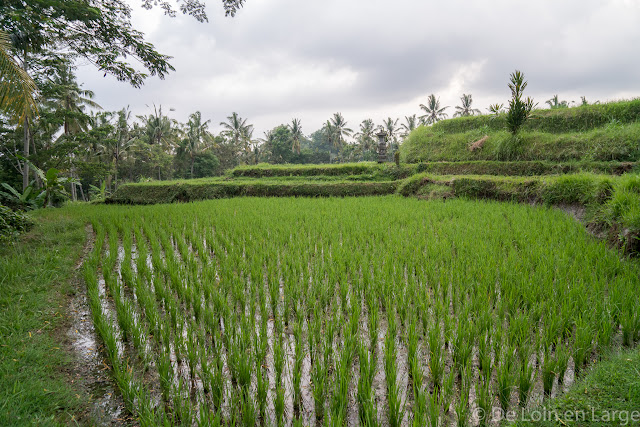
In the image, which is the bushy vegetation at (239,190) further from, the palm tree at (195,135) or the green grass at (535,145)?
the palm tree at (195,135)

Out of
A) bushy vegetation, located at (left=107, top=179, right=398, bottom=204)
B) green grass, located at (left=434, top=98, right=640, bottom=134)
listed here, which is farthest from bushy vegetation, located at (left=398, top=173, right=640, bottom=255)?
green grass, located at (left=434, top=98, right=640, bottom=134)

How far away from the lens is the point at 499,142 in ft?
36.2

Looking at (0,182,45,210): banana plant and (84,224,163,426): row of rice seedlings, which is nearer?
(84,224,163,426): row of rice seedlings

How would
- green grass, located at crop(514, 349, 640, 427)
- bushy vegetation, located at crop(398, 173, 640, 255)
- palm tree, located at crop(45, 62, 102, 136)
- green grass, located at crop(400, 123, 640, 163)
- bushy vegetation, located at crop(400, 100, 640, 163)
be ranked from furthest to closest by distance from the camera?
palm tree, located at crop(45, 62, 102, 136)
bushy vegetation, located at crop(400, 100, 640, 163)
green grass, located at crop(400, 123, 640, 163)
bushy vegetation, located at crop(398, 173, 640, 255)
green grass, located at crop(514, 349, 640, 427)

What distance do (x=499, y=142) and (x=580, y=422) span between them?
11.4 meters

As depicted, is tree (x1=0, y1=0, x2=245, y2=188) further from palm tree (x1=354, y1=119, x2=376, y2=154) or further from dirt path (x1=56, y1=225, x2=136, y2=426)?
palm tree (x1=354, y1=119, x2=376, y2=154)

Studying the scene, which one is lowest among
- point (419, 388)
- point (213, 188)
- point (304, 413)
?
point (304, 413)

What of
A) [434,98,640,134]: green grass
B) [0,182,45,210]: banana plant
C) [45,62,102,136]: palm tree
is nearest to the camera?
[0,182,45,210]: banana plant

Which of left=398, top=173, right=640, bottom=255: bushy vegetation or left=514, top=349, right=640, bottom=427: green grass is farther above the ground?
left=398, top=173, right=640, bottom=255: bushy vegetation

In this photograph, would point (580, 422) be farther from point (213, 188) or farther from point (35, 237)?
point (213, 188)

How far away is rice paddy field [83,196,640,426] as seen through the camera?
1.73 m

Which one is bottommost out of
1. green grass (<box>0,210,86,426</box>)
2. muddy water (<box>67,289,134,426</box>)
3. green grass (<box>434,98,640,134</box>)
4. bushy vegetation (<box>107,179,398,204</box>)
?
muddy water (<box>67,289,134,426</box>)

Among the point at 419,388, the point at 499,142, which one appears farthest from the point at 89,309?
the point at 499,142

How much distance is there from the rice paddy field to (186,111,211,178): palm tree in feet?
85.0
